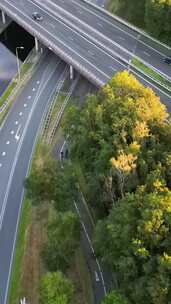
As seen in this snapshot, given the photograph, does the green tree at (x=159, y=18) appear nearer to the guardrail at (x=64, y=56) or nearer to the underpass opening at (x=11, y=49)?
the guardrail at (x=64, y=56)

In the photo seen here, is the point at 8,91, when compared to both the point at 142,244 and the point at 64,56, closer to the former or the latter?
the point at 64,56

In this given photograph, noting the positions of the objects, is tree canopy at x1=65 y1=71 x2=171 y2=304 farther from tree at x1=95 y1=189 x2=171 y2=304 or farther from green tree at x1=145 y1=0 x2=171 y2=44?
green tree at x1=145 y1=0 x2=171 y2=44

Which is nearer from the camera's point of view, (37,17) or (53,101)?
(53,101)

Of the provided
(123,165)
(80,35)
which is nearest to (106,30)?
(80,35)

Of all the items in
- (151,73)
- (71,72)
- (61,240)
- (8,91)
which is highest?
(151,73)

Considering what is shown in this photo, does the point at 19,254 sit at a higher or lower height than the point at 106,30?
lower

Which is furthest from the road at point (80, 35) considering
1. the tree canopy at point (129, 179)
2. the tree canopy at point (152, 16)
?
the tree canopy at point (129, 179)

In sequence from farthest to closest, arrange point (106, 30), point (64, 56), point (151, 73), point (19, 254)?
point (106, 30), point (64, 56), point (151, 73), point (19, 254)
